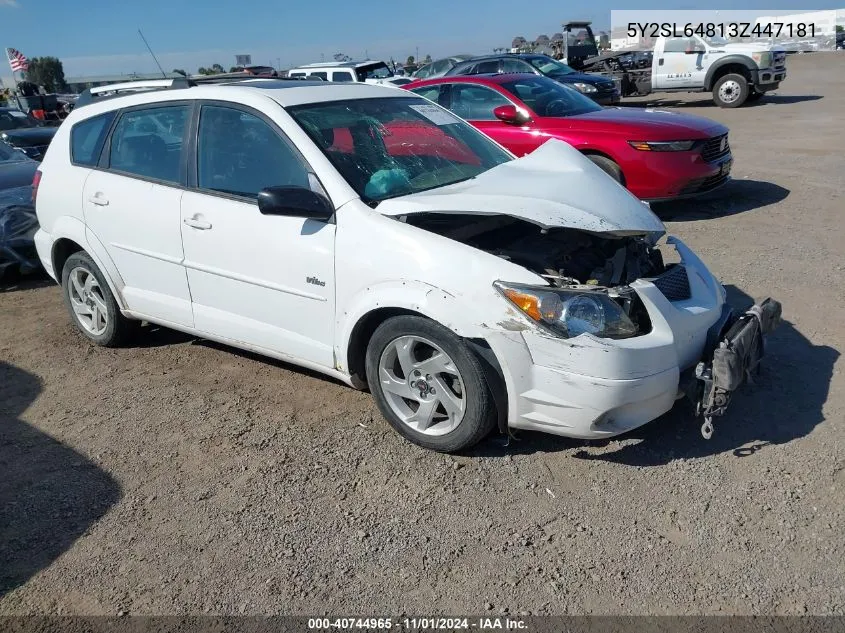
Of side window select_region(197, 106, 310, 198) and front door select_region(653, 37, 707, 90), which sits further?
front door select_region(653, 37, 707, 90)

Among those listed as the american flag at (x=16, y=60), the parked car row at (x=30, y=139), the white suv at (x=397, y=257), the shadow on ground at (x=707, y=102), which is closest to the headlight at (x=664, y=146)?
the white suv at (x=397, y=257)

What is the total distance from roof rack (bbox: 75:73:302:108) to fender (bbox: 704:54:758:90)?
17.2 m

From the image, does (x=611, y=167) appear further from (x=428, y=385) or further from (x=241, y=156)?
(x=428, y=385)

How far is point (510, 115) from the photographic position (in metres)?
8.55

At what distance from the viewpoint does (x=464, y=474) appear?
3537 mm

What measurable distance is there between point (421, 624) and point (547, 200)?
2090 mm

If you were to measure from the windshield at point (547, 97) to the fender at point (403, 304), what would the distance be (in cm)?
566

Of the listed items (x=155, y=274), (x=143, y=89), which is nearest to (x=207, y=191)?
(x=155, y=274)

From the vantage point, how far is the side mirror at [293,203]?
3639 mm

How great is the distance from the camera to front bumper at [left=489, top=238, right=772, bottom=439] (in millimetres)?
3164

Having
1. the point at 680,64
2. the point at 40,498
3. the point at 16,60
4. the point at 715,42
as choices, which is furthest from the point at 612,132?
the point at 16,60

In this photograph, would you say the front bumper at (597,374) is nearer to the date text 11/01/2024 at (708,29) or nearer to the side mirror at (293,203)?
the side mirror at (293,203)

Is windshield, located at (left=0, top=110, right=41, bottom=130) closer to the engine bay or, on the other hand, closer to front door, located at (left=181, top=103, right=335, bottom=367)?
front door, located at (left=181, top=103, right=335, bottom=367)

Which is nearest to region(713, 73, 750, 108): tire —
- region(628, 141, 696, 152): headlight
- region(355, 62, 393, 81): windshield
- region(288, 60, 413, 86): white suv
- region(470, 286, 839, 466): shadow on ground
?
region(288, 60, 413, 86): white suv
